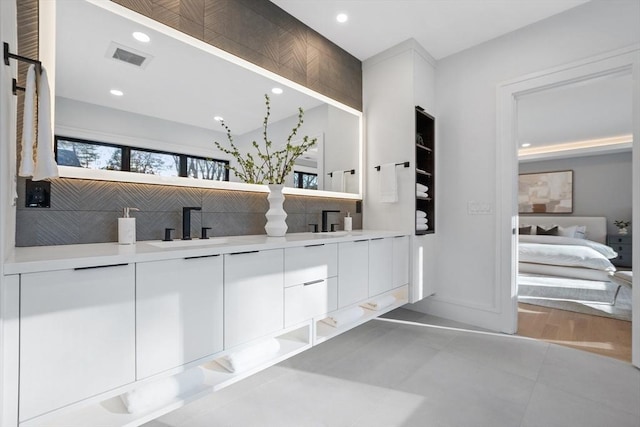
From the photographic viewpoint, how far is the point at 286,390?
1840 mm

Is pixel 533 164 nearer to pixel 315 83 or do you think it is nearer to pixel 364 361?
pixel 315 83

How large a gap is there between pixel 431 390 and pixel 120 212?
2074 millimetres

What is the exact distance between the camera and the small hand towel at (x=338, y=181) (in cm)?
293

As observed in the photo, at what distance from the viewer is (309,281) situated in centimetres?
186

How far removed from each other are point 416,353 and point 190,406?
159 centimetres

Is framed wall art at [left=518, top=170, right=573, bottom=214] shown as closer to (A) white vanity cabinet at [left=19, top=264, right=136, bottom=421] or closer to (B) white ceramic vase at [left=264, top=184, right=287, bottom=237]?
(B) white ceramic vase at [left=264, top=184, right=287, bottom=237]

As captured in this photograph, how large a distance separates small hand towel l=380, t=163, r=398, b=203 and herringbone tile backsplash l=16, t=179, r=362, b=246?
122 centimetres

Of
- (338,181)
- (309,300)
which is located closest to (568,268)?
(338,181)

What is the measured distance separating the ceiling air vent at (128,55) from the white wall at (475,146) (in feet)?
8.77

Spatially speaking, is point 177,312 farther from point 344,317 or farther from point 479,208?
point 479,208

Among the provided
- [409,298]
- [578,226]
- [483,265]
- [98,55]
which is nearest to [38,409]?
[98,55]

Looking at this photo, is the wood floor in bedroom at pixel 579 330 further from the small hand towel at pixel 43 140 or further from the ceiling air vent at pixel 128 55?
the ceiling air vent at pixel 128 55

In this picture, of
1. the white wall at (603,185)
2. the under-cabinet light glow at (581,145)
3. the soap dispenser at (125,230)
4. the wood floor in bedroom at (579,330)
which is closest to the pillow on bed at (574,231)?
the white wall at (603,185)

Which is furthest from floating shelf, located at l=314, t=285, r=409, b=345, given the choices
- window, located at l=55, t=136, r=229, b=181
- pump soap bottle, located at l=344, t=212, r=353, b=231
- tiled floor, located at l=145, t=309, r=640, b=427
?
window, located at l=55, t=136, r=229, b=181
